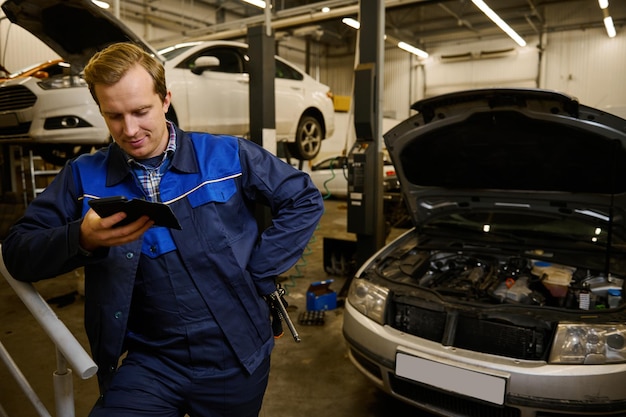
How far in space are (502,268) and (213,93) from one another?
331 centimetres

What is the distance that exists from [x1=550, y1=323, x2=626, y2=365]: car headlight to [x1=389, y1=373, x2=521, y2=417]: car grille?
0.96 ft

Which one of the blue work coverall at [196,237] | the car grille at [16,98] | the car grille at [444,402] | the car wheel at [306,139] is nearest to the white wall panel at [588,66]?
the car wheel at [306,139]

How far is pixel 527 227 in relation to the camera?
2619 millimetres

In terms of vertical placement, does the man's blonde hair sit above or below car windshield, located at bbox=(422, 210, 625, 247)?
above

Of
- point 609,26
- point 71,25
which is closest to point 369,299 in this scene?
point 71,25

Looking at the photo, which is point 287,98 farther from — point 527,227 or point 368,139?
point 527,227

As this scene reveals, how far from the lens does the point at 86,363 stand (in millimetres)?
1007

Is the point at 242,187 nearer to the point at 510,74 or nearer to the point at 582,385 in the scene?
the point at 582,385

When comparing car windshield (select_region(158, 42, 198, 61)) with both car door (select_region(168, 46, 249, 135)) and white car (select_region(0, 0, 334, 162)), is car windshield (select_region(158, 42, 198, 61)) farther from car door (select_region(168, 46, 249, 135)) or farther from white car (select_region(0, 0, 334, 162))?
car door (select_region(168, 46, 249, 135))

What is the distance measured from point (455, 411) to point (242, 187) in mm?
1371

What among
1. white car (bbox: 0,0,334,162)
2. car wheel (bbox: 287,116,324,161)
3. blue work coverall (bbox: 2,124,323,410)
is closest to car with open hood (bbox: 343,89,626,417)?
blue work coverall (bbox: 2,124,323,410)

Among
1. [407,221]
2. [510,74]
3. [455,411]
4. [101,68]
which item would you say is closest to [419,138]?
[455,411]

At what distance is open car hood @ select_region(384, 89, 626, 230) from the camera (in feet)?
7.08

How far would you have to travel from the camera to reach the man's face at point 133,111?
3.58ft
